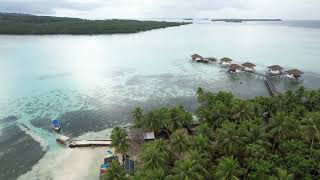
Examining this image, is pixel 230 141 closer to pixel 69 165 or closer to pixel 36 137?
pixel 69 165

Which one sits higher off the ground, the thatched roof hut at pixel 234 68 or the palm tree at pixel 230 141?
the palm tree at pixel 230 141

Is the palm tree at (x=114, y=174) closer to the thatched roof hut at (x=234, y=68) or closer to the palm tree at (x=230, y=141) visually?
the palm tree at (x=230, y=141)

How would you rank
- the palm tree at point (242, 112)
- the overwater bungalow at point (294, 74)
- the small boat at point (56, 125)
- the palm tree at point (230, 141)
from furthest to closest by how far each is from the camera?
1. the overwater bungalow at point (294, 74)
2. the small boat at point (56, 125)
3. the palm tree at point (242, 112)
4. the palm tree at point (230, 141)

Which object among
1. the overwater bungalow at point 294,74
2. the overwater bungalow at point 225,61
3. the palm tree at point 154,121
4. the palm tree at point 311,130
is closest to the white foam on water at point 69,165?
the palm tree at point 154,121

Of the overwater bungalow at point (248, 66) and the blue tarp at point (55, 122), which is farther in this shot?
the overwater bungalow at point (248, 66)

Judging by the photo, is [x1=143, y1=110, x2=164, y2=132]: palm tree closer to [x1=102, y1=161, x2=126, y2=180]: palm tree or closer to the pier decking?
[x1=102, y1=161, x2=126, y2=180]: palm tree

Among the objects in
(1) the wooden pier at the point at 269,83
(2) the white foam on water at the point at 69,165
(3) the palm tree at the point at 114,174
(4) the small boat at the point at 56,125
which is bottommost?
(2) the white foam on water at the point at 69,165

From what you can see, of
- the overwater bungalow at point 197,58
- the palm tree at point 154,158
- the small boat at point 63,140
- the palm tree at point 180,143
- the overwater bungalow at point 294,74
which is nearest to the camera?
the palm tree at point 154,158
